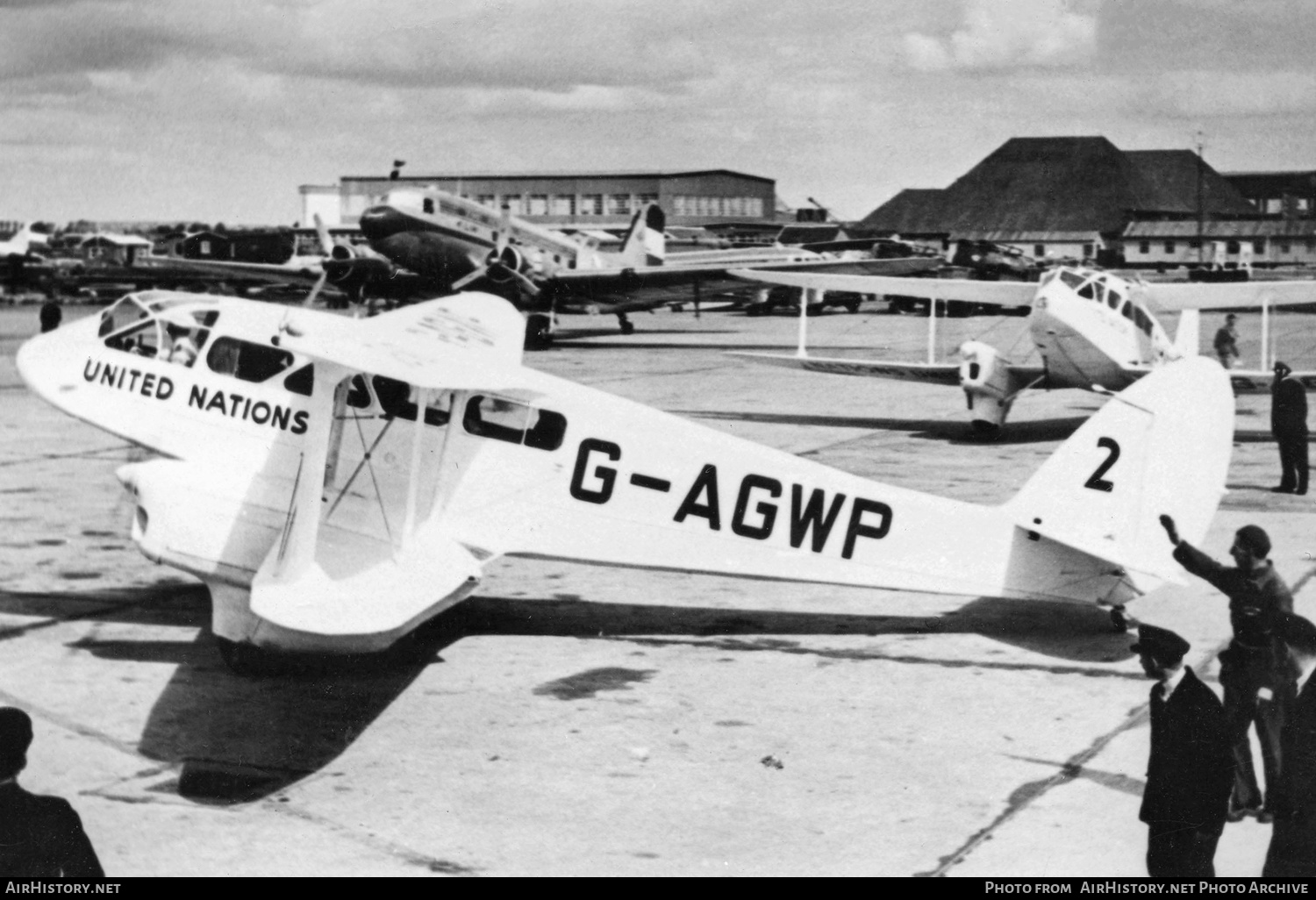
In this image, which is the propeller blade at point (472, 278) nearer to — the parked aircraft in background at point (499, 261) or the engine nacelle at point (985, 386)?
the parked aircraft in background at point (499, 261)

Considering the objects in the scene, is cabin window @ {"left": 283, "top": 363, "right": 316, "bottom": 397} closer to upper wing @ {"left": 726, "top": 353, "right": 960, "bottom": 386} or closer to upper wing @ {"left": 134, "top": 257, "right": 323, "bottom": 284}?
upper wing @ {"left": 726, "top": 353, "right": 960, "bottom": 386}

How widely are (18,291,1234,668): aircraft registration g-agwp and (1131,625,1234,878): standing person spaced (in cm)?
384

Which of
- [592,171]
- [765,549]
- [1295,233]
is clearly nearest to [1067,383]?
[765,549]

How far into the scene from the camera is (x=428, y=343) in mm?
10047

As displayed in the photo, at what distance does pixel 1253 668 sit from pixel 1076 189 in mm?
70567

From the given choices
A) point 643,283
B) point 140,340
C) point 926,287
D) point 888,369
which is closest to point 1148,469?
point 140,340

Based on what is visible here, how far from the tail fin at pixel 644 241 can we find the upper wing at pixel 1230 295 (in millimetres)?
24615

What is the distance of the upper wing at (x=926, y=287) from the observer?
23.0m

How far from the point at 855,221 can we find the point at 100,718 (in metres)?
107

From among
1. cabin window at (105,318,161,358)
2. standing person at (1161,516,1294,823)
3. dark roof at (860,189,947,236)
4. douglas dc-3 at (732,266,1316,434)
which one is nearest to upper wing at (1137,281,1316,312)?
douglas dc-3 at (732,266,1316,434)

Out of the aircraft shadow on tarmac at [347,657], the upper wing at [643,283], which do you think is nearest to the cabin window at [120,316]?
the aircraft shadow on tarmac at [347,657]

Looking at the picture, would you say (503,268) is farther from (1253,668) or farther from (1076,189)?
(1076,189)

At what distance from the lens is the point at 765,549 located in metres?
10.2

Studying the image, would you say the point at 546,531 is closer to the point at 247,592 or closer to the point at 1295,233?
the point at 247,592
